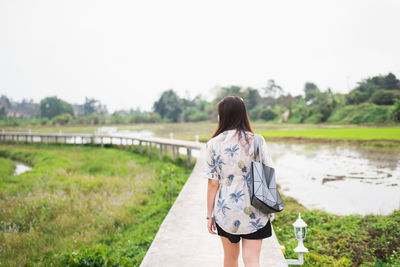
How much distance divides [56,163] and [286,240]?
1283 centimetres

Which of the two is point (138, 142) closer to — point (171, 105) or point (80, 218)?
point (80, 218)

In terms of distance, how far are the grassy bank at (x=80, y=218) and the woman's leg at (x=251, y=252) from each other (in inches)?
81.8

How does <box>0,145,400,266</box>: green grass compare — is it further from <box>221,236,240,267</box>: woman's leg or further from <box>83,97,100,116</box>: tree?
<box>83,97,100,116</box>: tree

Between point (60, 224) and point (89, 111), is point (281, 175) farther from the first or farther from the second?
point (89, 111)

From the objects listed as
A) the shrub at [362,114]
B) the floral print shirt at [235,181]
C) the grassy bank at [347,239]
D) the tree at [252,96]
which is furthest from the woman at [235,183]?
the tree at [252,96]

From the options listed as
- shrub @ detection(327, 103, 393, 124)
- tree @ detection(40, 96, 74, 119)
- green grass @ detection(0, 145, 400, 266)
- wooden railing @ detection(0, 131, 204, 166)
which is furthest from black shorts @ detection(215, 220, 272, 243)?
tree @ detection(40, 96, 74, 119)

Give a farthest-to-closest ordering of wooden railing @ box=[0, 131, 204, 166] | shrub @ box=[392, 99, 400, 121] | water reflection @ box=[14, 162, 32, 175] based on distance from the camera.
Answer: shrub @ box=[392, 99, 400, 121] → water reflection @ box=[14, 162, 32, 175] → wooden railing @ box=[0, 131, 204, 166]

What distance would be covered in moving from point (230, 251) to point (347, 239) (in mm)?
3641

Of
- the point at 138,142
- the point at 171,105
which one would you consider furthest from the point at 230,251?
the point at 171,105

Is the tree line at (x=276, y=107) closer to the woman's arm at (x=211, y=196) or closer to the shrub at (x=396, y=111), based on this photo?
the shrub at (x=396, y=111)

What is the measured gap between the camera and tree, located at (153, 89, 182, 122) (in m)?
61.7

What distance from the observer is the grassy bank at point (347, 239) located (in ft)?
13.2

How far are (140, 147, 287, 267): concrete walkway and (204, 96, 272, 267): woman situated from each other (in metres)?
1.11

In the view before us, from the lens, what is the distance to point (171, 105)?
61.7 m
